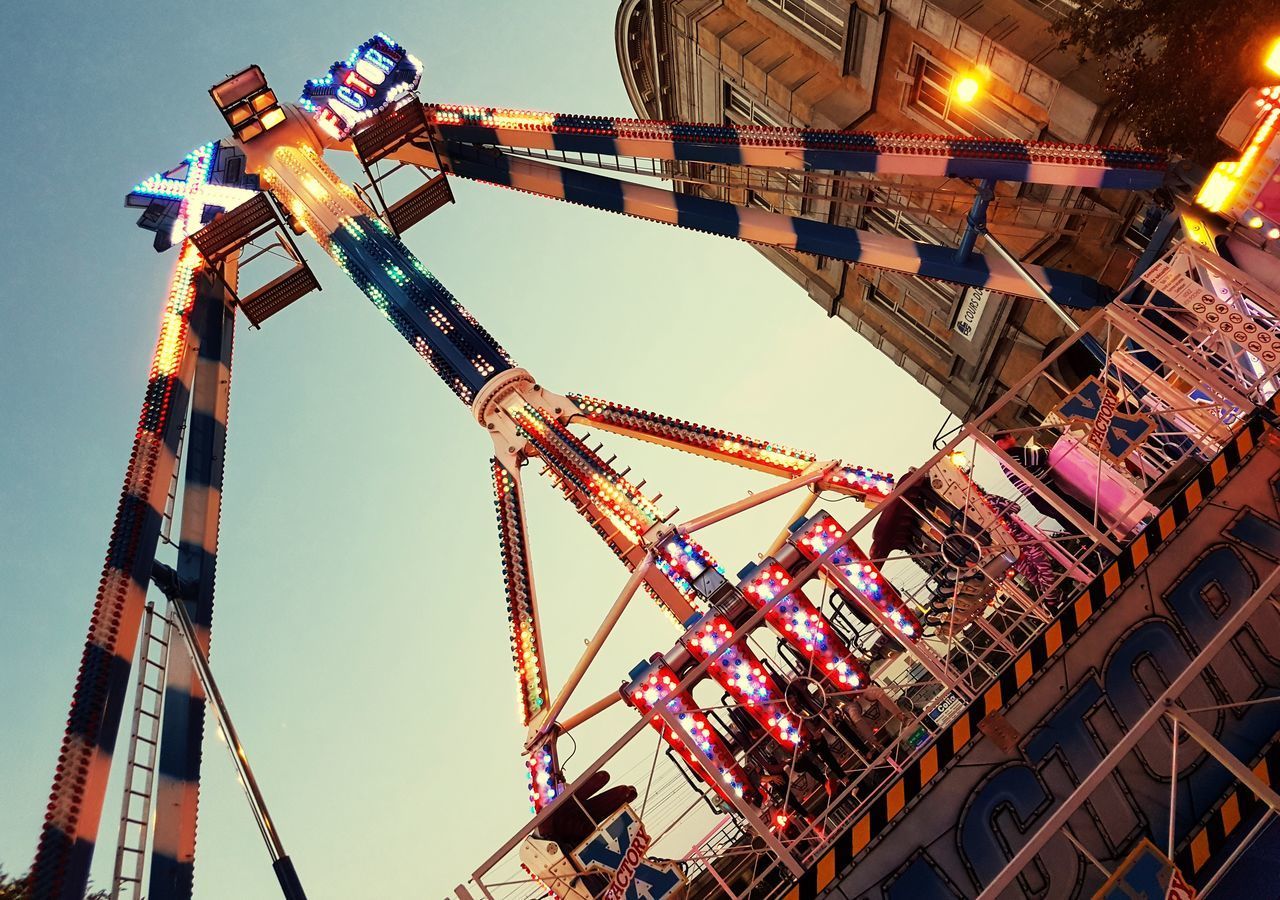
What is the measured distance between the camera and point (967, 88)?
24.3 meters

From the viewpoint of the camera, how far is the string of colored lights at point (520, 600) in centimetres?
1897

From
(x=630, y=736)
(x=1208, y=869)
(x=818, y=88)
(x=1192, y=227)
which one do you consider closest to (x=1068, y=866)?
(x=1208, y=869)

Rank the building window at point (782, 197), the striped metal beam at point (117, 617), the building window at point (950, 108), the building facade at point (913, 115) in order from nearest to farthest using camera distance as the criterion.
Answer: the striped metal beam at point (117, 617)
the building facade at point (913, 115)
the building window at point (950, 108)
the building window at point (782, 197)

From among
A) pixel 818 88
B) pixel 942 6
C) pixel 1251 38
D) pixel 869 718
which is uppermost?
pixel 818 88

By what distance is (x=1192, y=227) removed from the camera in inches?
718

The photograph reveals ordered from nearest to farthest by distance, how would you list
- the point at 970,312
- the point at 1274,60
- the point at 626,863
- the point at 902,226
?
the point at 626,863 → the point at 1274,60 → the point at 970,312 → the point at 902,226

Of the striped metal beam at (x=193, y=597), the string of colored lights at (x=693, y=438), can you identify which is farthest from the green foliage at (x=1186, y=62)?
the striped metal beam at (x=193, y=597)

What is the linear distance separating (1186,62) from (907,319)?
39.2ft

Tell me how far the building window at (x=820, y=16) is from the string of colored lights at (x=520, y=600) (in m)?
15.2

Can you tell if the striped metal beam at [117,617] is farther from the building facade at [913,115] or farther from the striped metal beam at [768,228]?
the building facade at [913,115]

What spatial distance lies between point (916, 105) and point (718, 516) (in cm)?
1362

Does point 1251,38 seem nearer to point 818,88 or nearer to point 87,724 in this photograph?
point 818,88

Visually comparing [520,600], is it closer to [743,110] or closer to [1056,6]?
[1056,6]

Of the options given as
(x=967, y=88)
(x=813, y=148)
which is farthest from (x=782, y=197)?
(x=813, y=148)
